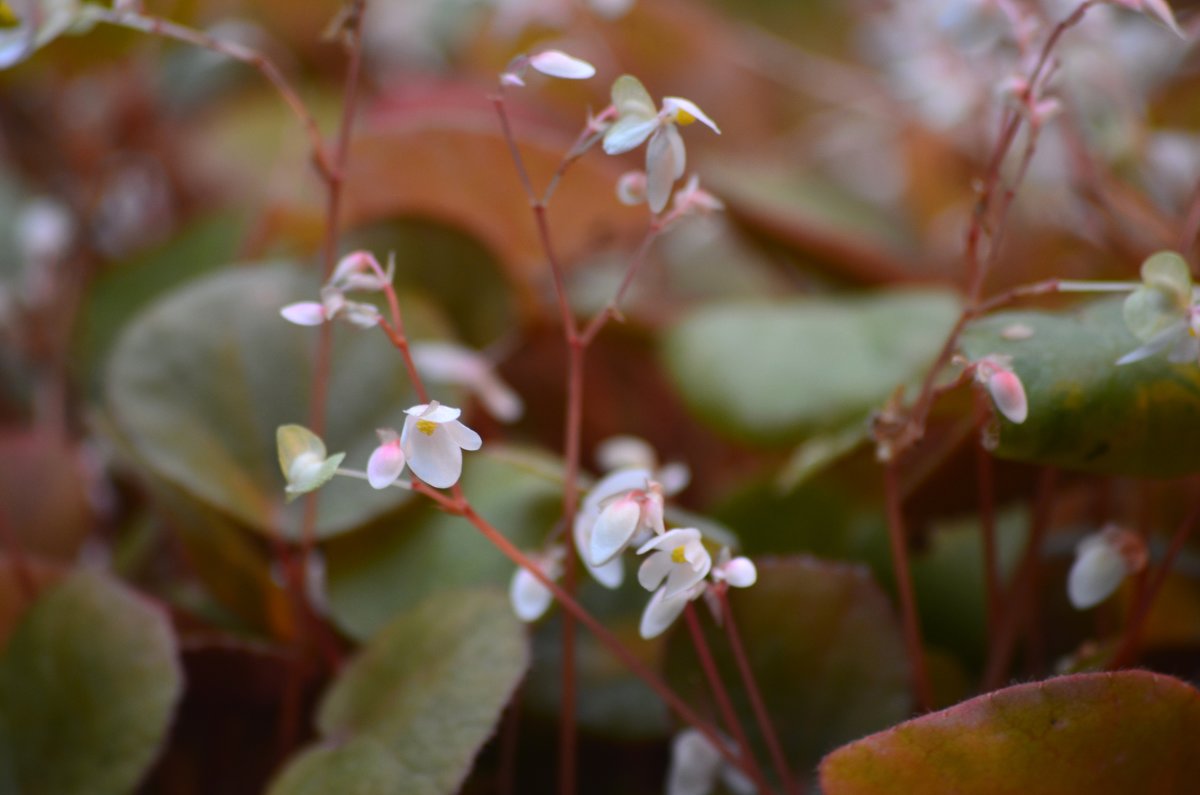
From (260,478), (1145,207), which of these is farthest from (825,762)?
(1145,207)

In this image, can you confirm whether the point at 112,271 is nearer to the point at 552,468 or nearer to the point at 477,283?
the point at 477,283

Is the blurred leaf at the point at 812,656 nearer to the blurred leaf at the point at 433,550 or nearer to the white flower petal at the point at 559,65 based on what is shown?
the blurred leaf at the point at 433,550

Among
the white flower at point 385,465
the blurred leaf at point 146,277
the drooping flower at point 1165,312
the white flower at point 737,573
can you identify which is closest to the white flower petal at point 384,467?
the white flower at point 385,465

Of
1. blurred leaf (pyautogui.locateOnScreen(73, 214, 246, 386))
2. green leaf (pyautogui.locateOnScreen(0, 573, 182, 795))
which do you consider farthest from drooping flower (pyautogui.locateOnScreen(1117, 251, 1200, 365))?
blurred leaf (pyautogui.locateOnScreen(73, 214, 246, 386))

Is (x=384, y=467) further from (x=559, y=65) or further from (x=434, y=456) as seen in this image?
(x=559, y=65)

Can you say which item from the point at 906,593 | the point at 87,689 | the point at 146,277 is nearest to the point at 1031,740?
the point at 906,593
